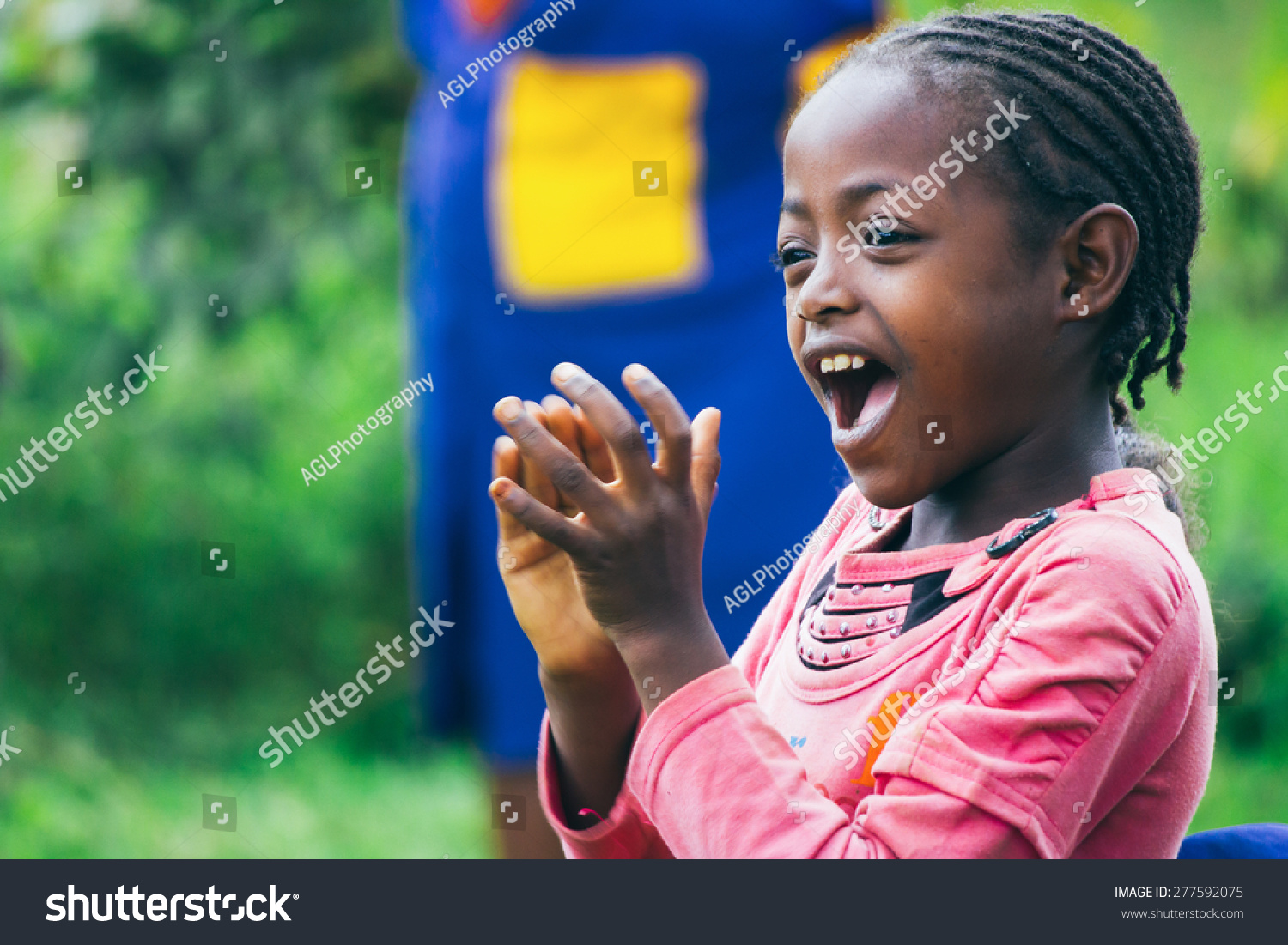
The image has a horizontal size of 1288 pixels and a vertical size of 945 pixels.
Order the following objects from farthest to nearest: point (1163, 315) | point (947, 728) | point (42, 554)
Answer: point (42, 554) < point (1163, 315) < point (947, 728)

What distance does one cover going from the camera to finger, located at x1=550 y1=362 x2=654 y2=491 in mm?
1045

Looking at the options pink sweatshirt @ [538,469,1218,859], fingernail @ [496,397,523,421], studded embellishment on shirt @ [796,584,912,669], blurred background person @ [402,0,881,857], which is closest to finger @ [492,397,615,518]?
fingernail @ [496,397,523,421]

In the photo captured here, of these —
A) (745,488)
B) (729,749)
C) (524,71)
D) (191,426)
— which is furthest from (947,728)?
(191,426)

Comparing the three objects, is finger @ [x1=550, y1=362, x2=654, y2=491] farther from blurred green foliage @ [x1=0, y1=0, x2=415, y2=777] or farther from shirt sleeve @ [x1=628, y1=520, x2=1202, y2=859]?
blurred green foliage @ [x1=0, y1=0, x2=415, y2=777]

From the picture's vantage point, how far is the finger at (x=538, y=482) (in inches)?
45.2

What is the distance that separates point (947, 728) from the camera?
100cm

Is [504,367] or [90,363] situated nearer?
[504,367]

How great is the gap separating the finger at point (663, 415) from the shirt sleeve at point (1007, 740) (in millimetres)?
174

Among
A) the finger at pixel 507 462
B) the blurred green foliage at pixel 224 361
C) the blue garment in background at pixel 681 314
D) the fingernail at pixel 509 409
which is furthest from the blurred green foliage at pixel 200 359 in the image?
the fingernail at pixel 509 409

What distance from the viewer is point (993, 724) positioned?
98cm

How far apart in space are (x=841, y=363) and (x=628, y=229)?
1110 mm

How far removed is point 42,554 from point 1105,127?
11.2 feet

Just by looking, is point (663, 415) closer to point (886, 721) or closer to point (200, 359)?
point (886, 721)
